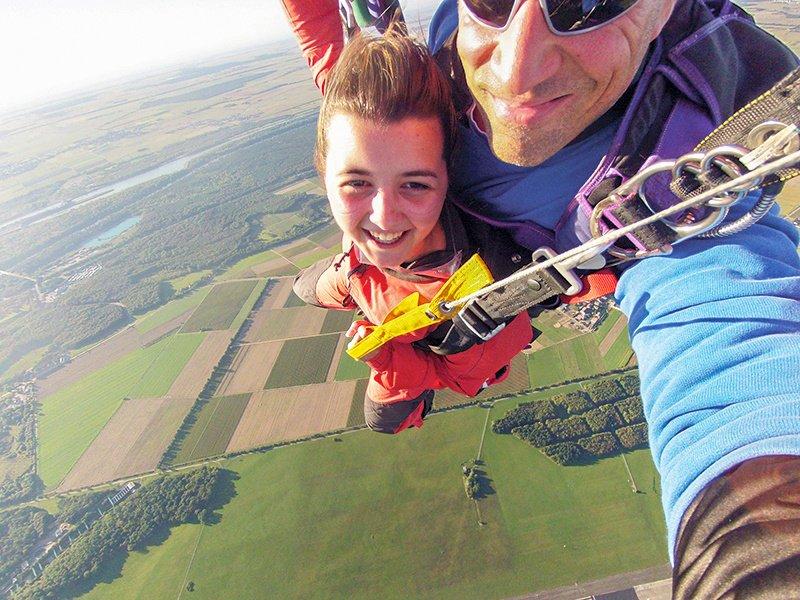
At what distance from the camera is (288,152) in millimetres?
50125

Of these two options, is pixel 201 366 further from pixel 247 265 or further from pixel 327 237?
pixel 327 237

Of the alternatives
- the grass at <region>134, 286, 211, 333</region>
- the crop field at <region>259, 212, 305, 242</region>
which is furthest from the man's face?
the crop field at <region>259, 212, 305, 242</region>

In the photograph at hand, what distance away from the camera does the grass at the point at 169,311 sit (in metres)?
28.1

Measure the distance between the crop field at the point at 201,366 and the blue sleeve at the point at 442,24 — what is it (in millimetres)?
22695

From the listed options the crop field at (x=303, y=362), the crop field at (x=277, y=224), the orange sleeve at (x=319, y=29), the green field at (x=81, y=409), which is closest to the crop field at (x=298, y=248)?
the crop field at (x=277, y=224)

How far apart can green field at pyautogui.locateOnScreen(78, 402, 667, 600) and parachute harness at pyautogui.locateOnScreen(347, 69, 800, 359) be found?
14523 millimetres

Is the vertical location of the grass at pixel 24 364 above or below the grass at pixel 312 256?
below

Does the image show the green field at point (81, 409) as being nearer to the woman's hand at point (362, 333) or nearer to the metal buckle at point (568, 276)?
the woman's hand at point (362, 333)

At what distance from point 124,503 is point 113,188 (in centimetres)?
4944

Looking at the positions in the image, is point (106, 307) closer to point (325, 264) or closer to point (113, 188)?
point (113, 188)

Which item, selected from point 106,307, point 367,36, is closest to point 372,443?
A: point 367,36

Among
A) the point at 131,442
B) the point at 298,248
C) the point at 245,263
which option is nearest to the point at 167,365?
the point at 131,442

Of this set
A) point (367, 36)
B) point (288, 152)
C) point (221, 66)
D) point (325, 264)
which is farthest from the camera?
point (221, 66)

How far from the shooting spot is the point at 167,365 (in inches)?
929
